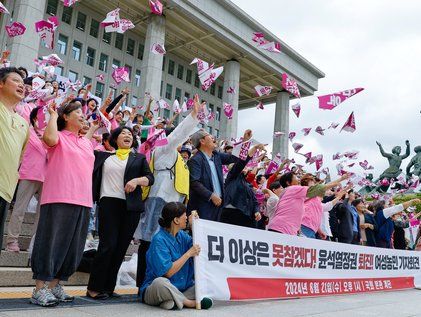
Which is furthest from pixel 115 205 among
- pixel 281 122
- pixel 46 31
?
pixel 281 122

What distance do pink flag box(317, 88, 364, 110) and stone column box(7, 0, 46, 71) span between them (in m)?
16.7

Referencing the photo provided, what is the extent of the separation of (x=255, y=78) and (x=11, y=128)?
36.0 m

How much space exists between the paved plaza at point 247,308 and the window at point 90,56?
30761 mm

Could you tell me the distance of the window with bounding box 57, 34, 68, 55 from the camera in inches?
1203

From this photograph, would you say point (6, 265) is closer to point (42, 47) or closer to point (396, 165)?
point (42, 47)

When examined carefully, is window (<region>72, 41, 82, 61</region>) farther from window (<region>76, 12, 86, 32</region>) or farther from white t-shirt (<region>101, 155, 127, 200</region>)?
white t-shirt (<region>101, 155, 127, 200</region>)

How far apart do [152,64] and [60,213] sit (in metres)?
24.3

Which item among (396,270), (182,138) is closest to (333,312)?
(182,138)

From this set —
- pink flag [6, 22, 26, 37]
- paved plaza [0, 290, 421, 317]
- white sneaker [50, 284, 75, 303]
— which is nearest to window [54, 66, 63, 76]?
pink flag [6, 22, 26, 37]

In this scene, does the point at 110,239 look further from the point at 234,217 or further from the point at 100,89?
the point at 100,89

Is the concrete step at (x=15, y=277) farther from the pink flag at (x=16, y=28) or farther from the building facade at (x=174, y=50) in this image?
the building facade at (x=174, y=50)

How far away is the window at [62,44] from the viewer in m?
30.5

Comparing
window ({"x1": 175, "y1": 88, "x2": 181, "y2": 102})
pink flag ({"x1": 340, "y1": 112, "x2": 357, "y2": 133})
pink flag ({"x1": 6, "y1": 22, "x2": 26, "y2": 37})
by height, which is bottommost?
pink flag ({"x1": 340, "y1": 112, "x2": 357, "y2": 133})

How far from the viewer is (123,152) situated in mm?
4266
